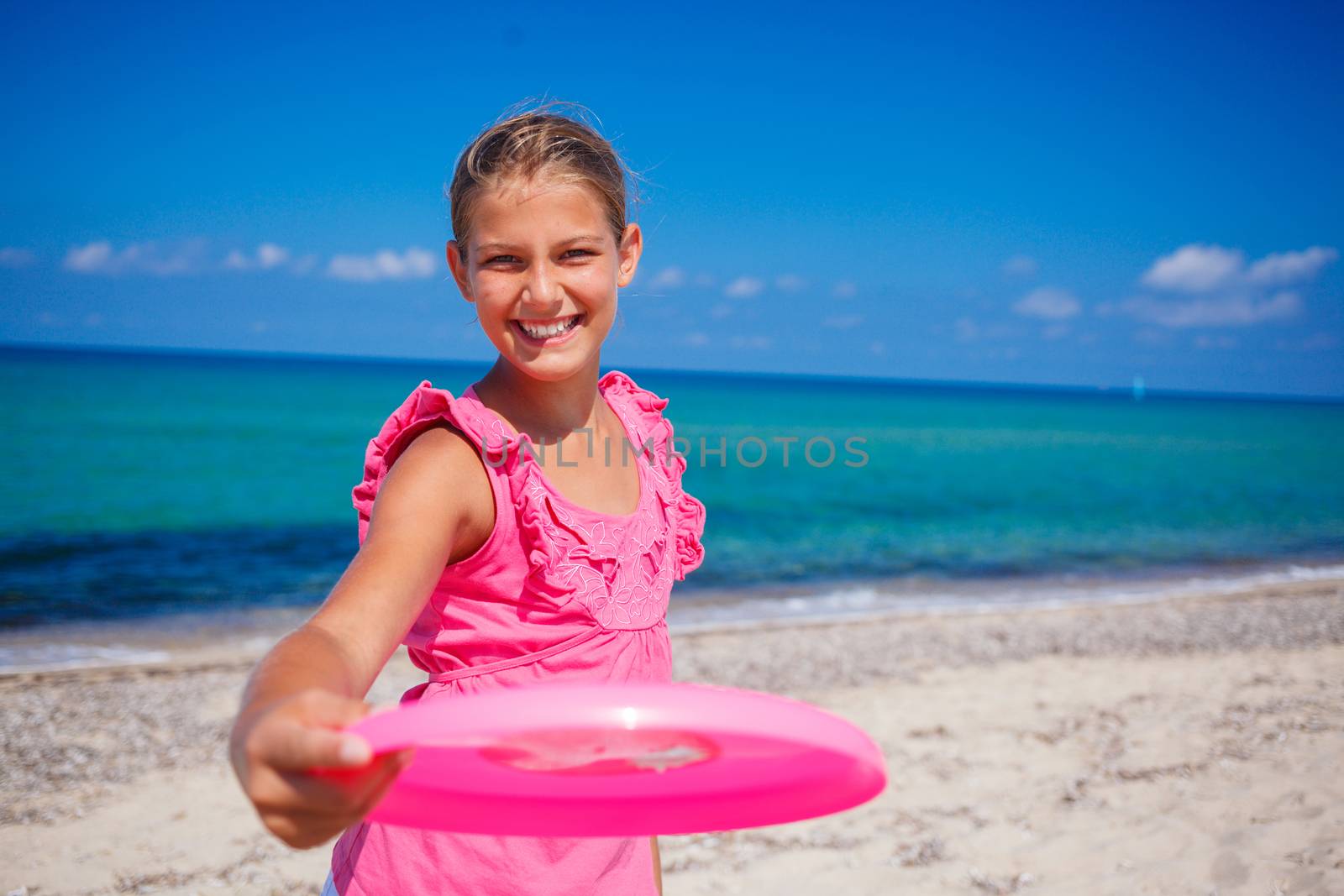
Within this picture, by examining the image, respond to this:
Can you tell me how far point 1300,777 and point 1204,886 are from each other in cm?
150

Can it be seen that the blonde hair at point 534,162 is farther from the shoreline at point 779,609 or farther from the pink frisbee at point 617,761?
the shoreline at point 779,609

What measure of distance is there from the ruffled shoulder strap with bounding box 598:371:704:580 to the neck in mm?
249

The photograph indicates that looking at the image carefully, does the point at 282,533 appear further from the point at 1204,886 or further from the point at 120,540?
the point at 1204,886

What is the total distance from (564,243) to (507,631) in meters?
0.67

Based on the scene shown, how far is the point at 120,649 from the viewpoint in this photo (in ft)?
27.0

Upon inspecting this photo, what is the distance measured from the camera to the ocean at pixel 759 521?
1088cm

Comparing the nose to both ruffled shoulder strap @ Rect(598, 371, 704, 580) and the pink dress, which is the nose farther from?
ruffled shoulder strap @ Rect(598, 371, 704, 580)

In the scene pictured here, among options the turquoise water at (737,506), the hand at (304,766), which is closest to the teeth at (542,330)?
the hand at (304,766)

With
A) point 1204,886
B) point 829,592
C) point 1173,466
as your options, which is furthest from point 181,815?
point 1173,466

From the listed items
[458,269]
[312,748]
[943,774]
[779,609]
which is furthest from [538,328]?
[779,609]

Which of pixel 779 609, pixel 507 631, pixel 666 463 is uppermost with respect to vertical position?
pixel 666 463

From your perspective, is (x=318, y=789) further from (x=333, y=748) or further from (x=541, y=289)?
(x=541, y=289)

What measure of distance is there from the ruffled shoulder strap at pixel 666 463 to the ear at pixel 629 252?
27 cm

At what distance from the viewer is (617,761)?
44.7 inches
